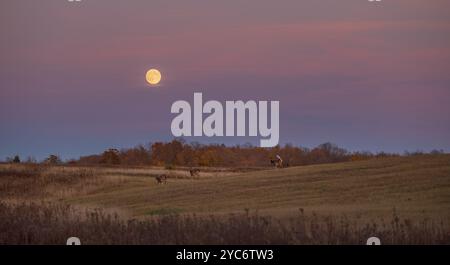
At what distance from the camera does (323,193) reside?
33062 millimetres

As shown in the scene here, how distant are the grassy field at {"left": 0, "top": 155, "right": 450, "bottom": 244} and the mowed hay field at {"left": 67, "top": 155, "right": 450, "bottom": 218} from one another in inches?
1.7

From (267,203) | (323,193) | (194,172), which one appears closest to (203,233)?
(267,203)

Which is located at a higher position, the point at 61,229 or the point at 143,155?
the point at 143,155

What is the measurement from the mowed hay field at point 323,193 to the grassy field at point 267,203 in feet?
0.14

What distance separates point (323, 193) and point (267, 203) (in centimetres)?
305

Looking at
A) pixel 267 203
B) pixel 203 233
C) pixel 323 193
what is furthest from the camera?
pixel 323 193

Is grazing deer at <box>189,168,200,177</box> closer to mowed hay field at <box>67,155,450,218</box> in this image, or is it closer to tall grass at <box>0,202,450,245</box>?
mowed hay field at <box>67,155,450,218</box>

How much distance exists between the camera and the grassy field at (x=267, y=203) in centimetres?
1471

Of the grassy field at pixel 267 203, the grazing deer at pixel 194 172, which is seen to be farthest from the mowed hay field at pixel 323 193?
the grazing deer at pixel 194 172

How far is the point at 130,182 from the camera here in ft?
176

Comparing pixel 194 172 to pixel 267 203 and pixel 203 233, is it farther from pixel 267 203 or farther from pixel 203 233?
pixel 203 233
